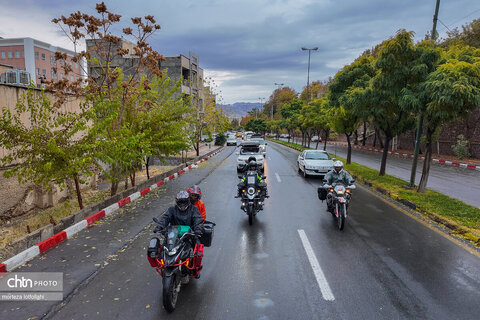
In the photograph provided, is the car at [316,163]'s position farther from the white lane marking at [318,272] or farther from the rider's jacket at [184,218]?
the rider's jacket at [184,218]

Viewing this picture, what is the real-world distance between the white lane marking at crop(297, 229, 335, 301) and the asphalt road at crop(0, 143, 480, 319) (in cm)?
2

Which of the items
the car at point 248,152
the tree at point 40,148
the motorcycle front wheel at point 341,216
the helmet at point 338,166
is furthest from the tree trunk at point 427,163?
the tree at point 40,148

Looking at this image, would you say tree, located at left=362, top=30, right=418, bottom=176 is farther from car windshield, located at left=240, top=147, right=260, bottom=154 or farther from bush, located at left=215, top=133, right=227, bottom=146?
bush, located at left=215, top=133, right=227, bottom=146

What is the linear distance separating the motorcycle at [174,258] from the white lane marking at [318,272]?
211 cm

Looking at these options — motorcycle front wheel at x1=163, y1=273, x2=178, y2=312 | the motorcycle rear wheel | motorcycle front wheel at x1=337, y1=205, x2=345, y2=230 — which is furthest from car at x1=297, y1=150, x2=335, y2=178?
motorcycle front wheel at x1=163, y1=273, x2=178, y2=312

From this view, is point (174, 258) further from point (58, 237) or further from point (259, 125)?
point (259, 125)

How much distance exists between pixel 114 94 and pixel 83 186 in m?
4.44

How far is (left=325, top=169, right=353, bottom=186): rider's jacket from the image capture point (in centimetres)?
898

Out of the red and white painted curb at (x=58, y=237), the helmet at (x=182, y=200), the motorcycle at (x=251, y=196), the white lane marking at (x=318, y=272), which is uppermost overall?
the helmet at (x=182, y=200)

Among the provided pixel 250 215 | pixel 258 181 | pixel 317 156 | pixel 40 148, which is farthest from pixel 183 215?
pixel 317 156

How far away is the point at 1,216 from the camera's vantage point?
938 centimetres

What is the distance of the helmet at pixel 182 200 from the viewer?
510 centimetres

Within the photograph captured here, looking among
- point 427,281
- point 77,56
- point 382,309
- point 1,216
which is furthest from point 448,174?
point 1,216

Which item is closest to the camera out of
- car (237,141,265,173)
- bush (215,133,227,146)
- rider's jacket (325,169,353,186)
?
rider's jacket (325,169,353,186)
